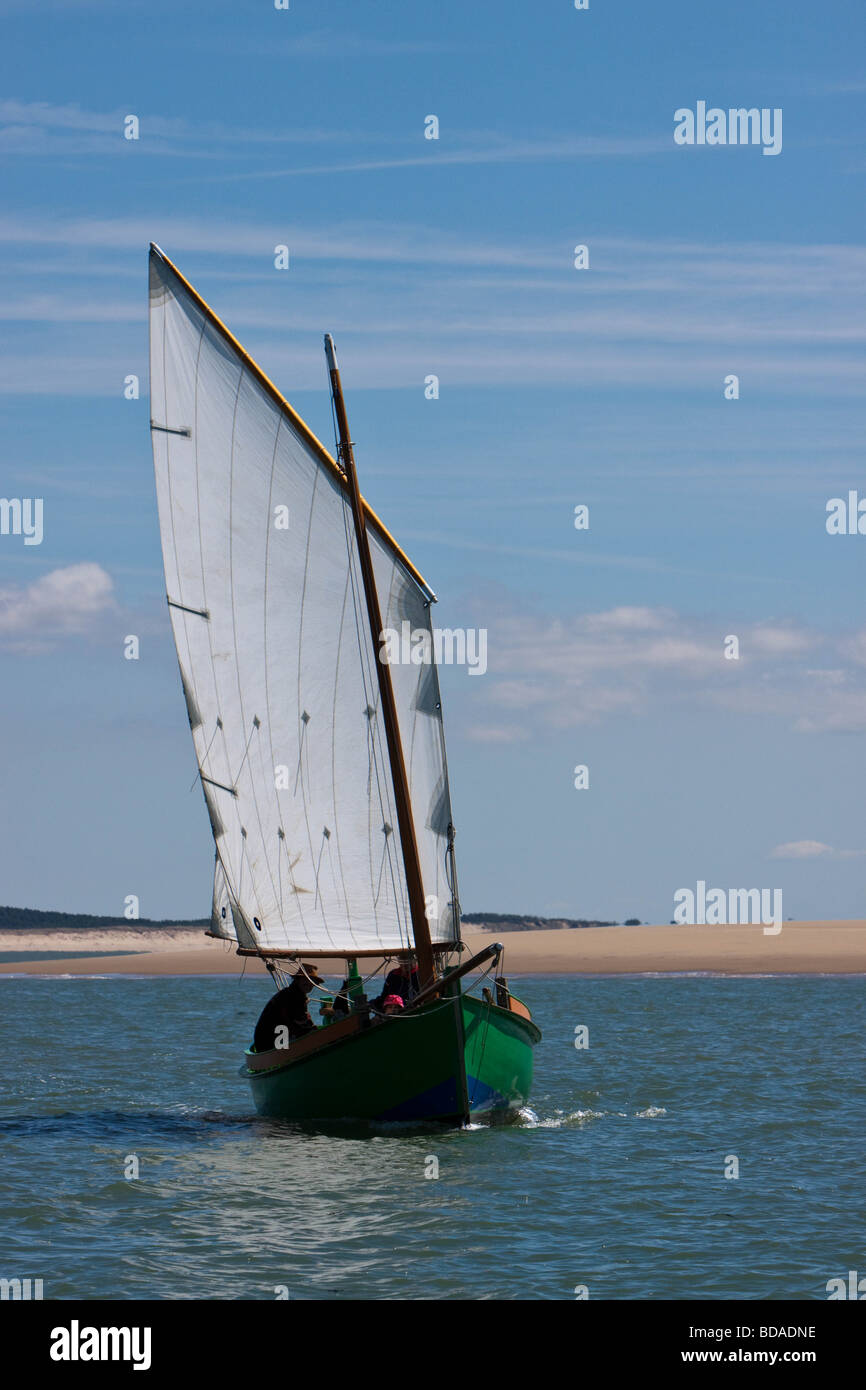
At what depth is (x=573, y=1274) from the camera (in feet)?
57.4

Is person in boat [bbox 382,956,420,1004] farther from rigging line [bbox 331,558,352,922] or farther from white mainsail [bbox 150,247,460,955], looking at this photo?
rigging line [bbox 331,558,352,922]

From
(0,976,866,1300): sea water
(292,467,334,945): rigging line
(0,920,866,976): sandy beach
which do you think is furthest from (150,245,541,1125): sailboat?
(0,920,866,976): sandy beach

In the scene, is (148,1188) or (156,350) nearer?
(148,1188)

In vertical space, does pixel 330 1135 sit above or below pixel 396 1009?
below

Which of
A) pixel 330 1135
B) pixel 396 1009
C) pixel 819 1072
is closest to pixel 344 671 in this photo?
pixel 396 1009

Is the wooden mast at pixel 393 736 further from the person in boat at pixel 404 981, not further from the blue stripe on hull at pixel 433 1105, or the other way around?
the blue stripe on hull at pixel 433 1105

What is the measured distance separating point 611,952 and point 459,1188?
84835 mm

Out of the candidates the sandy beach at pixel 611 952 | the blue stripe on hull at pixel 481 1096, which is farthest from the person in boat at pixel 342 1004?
the sandy beach at pixel 611 952

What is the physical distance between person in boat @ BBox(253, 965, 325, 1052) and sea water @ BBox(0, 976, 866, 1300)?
61.3 inches

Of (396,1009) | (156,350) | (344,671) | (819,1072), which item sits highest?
(156,350)

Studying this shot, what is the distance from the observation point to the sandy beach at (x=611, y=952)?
93500 millimetres

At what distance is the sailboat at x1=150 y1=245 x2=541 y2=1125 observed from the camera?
27.2 m

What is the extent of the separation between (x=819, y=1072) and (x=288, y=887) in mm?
15023
